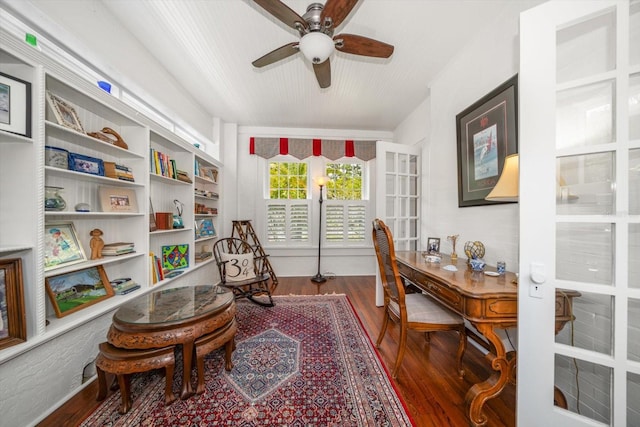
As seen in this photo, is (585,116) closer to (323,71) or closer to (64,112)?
(323,71)

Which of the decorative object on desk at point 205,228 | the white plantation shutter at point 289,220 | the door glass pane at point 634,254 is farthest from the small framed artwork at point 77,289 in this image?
the door glass pane at point 634,254

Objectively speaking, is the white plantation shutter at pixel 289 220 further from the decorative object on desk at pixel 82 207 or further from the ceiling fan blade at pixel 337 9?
the ceiling fan blade at pixel 337 9

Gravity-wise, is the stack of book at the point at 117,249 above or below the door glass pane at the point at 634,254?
below

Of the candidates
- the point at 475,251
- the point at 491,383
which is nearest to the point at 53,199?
the point at 491,383

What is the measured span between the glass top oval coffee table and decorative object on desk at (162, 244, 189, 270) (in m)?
1.00

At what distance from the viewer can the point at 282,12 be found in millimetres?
1396

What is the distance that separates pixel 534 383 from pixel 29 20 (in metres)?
3.53

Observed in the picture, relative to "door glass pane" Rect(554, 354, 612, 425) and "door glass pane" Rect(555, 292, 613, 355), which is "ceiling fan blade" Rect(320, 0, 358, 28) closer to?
"door glass pane" Rect(555, 292, 613, 355)

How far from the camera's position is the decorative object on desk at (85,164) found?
60.1 inches

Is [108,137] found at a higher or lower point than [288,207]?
higher

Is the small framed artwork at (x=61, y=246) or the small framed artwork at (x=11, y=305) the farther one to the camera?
the small framed artwork at (x=61, y=246)

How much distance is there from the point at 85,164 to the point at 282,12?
5.74 ft

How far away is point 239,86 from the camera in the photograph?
2744 mm

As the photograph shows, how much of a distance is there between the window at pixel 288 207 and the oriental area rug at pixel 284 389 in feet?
6.91
